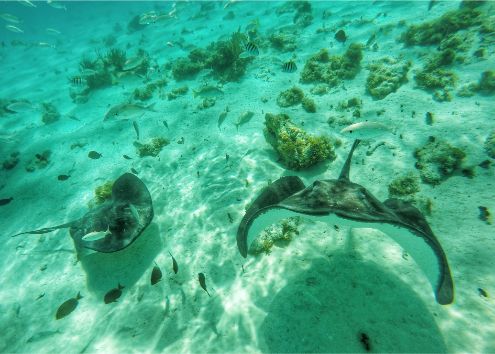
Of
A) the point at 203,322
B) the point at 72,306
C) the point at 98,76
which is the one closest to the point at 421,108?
the point at 203,322

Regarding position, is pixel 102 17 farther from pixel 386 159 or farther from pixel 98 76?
pixel 386 159

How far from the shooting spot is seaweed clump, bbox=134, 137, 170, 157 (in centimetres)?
807

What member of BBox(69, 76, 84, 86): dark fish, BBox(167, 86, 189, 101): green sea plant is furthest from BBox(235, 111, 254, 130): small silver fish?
BBox(69, 76, 84, 86): dark fish

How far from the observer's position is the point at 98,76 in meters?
14.2

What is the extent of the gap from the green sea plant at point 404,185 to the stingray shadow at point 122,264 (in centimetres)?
481

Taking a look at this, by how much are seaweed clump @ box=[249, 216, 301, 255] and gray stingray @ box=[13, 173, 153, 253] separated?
2083 millimetres

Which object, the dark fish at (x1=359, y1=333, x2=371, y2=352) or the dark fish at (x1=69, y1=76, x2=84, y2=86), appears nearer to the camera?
the dark fish at (x1=359, y1=333, x2=371, y2=352)

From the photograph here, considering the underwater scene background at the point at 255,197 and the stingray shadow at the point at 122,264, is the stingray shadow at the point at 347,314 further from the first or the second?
the stingray shadow at the point at 122,264

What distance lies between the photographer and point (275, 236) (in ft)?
15.0

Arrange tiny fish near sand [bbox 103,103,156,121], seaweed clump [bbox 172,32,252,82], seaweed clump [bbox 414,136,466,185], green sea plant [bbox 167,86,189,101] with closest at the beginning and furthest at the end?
seaweed clump [bbox 414,136,466,185] < tiny fish near sand [bbox 103,103,156,121] < green sea plant [bbox 167,86,189,101] < seaweed clump [bbox 172,32,252,82]

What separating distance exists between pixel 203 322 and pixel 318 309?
1.74 metres

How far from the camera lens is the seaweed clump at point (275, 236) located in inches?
177

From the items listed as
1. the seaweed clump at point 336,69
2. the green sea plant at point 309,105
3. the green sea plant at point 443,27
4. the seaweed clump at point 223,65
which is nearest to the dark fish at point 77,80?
the seaweed clump at point 223,65

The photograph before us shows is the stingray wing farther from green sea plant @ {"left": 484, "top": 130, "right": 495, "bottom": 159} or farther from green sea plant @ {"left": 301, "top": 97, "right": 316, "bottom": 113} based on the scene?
green sea plant @ {"left": 301, "top": 97, "right": 316, "bottom": 113}
